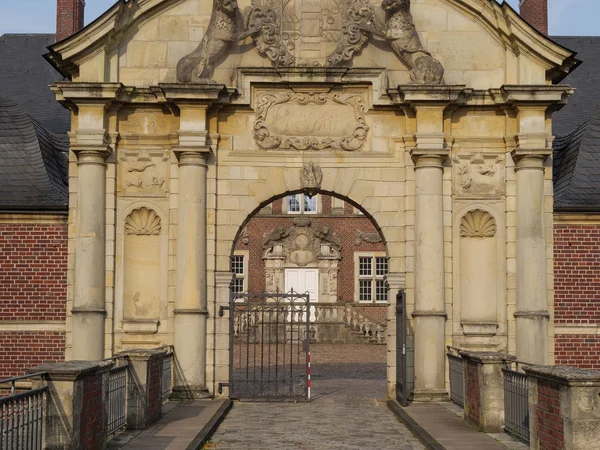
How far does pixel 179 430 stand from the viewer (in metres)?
13.5

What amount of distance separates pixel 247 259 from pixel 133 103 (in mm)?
25536

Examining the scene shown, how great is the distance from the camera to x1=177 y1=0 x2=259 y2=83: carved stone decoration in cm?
1802

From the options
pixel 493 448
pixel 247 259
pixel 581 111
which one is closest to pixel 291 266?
pixel 247 259

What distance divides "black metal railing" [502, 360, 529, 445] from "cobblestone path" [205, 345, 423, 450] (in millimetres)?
1117

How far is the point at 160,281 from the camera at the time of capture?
59.6 feet

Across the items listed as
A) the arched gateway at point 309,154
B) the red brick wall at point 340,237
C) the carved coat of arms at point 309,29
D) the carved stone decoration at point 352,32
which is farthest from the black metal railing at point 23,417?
the red brick wall at point 340,237

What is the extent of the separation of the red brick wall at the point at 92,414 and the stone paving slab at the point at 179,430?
2.54 ft

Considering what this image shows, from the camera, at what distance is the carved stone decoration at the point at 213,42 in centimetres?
1802

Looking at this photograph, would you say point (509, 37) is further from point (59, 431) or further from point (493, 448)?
point (59, 431)

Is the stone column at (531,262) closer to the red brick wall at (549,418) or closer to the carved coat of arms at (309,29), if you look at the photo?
the carved coat of arms at (309,29)

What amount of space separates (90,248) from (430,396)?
5983mm

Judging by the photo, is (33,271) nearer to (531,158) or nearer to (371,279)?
(531,158)

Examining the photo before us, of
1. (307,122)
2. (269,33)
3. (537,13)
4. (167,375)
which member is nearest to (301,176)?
(307,122)

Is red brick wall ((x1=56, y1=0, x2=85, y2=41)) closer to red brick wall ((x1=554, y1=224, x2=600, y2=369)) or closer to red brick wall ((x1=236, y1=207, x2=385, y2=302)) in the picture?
red brick wall ((x1=554, y1=224, x2=600, y2=369))
